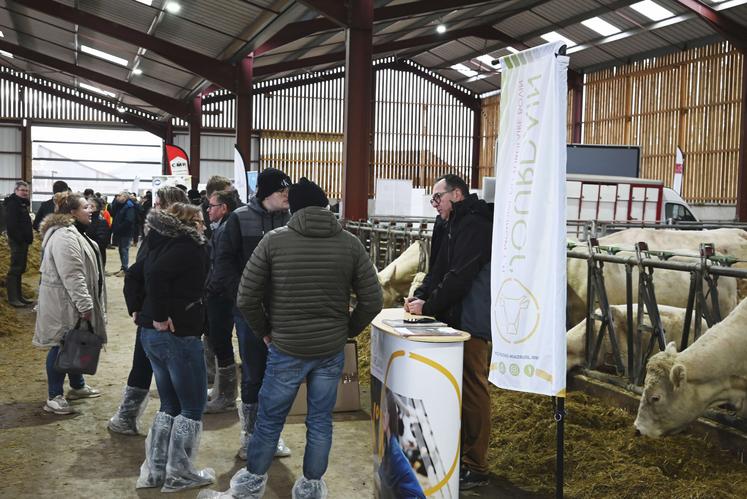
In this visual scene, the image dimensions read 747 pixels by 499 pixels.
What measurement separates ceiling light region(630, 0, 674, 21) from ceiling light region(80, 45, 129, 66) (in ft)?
44.2

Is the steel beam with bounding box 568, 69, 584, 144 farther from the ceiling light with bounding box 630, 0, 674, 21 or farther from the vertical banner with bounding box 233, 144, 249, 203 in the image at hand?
the vertical banner with bounding box 233, 144, 249, 203

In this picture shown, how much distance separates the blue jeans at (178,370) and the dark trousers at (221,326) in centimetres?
136

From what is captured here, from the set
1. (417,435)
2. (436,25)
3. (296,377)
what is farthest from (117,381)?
(436,25)

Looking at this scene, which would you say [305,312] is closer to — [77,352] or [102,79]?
[77,352]

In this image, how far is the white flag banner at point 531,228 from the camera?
348cm

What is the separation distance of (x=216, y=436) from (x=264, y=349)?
101 cm

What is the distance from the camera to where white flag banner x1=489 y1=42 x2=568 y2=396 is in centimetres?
348

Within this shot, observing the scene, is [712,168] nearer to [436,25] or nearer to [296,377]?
[436,25]

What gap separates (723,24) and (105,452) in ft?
59.6

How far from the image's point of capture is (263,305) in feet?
12.9

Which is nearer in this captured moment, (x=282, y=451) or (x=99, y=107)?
(x=282, y=451)

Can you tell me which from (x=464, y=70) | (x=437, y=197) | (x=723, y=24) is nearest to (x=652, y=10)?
(x=723, y=24)

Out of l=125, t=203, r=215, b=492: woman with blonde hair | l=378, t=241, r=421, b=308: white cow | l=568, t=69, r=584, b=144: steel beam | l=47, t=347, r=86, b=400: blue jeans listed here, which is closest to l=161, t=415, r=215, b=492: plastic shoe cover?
l=125, t=203, r=215, b=492: woman with blonde hair

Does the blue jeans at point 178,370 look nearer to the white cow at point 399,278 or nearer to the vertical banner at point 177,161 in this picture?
the white cow at point 399,278
